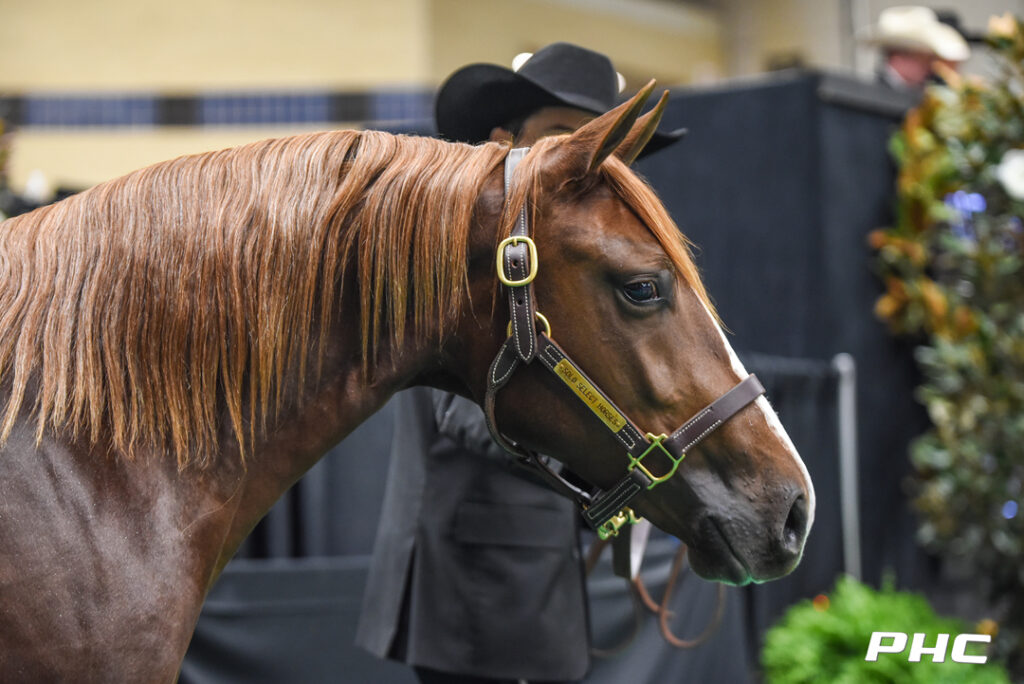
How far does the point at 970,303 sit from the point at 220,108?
28.1ft

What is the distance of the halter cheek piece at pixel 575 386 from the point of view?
1396 mm

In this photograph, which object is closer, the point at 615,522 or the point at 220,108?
the point at 615,522

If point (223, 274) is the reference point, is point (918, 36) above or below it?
below

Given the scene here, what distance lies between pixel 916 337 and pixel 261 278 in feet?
13.1

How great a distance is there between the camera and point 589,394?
141 centimetres

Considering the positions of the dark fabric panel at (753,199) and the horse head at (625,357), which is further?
the dark fabric panel at (753,199)

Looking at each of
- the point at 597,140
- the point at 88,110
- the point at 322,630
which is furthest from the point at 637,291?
the point at 88,110

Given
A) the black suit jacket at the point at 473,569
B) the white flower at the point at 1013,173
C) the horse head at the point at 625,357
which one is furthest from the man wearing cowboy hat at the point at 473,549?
the white flower at the point at 1013,173

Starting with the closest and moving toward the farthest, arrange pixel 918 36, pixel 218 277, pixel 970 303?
1. pixel 218 277
2. pixel 970 303
3. pixel 918 36

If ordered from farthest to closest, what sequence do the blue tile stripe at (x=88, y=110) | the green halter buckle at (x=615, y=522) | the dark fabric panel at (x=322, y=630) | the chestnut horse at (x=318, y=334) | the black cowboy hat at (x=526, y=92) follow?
the blue tile stripe at (x=88, y=110) → the dark fabric panel at (x=322, y=630) → the black cowboy hat at (x=526, y=92) → the green halter buckle at (x=615, y=522) → the chestnut horse at (x=318, y=334)

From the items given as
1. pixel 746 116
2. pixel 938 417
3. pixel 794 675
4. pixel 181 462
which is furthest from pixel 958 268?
pixel 181 462

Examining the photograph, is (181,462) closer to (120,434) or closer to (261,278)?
(120,434)

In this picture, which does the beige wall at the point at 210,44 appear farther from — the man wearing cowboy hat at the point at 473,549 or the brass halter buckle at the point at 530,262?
the brass halter buckle at the point at 530,262

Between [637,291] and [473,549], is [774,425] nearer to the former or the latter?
[637,291]
